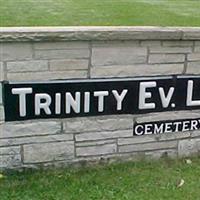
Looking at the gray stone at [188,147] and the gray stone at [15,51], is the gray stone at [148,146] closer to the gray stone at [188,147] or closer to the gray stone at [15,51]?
the gray stone at [188,147]

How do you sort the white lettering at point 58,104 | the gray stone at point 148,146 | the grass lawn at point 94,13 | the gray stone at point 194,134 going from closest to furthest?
1. the white lettering at point 58,104
2. the gray stone at point 148,146
3. the gray stone at point 194,134
4. the grass lawn at point 94,13

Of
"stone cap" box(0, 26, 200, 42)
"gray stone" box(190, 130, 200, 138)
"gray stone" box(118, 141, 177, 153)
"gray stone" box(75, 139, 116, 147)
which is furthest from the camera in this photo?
"gray stone" box(190, 130, 200, 138)

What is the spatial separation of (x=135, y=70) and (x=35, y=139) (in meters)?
0.90

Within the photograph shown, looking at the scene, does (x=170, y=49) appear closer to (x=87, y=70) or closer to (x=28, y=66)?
(x=87, y=70)

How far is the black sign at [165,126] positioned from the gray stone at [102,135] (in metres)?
0.07

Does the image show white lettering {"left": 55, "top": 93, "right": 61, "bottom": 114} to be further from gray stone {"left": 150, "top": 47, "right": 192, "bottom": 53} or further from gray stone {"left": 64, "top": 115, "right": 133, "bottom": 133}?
gray stone {"left": 150, "top": 47, "right": 192, "bottom": 53}

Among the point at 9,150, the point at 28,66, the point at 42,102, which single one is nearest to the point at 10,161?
the point at 9,150

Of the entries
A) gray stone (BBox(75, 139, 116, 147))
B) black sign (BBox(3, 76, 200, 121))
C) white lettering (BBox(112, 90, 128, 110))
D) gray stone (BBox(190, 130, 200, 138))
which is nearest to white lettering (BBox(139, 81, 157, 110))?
black sign (BBox(3, 76, 200, 121))

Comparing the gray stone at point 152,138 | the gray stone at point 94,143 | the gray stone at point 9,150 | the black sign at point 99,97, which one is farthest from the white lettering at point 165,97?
the gray stone at point 9,150

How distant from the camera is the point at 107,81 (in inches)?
141

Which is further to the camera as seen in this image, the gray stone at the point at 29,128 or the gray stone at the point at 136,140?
the gray stone at the point at 136,140

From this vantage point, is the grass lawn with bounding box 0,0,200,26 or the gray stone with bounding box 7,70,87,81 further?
the grass lawn with bounding box 0,0,200,26

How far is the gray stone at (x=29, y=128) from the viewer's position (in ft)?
11.6

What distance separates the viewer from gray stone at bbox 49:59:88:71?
3.46m
